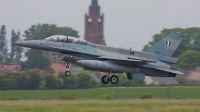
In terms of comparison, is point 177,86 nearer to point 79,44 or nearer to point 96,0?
point 79,44

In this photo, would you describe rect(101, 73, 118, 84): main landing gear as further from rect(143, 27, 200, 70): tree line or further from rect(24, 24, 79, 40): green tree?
rect(24, 24, 79, 40): green tree

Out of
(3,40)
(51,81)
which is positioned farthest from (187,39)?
(3,40)

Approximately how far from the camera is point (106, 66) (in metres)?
→ 31.2

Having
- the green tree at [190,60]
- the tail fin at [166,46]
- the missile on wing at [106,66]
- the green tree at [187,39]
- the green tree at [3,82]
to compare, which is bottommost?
the green tree at [3,82]

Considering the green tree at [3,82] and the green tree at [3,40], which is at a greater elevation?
the green tree at [3,40]

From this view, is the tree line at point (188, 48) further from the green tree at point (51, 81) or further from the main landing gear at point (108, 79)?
the main landing gear at point (108, 79)

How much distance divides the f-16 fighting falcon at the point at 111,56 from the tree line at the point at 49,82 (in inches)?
1098

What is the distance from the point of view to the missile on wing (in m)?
30.0

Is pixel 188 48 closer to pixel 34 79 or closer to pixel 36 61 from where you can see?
pixel 36 61

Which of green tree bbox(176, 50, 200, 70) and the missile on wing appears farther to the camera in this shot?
green tree bbox(176, 50, 200, 70)

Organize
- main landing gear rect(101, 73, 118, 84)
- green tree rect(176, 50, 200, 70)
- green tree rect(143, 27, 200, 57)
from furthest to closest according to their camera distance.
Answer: green tree rect(143, 27, 200, 57) < green tree rect(176, 50, 200, 70) < main landing gear rect(101, 73, 118, 84)

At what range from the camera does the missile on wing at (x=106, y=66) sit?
98.5ft

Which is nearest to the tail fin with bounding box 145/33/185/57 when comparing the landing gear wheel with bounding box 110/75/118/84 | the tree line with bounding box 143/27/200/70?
the landing gear wheel with bounding box 110/75/118/84

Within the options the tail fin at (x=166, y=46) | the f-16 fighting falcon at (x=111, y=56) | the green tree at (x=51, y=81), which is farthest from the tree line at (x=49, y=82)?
the f-16 fighting falcon at (x=111, y=56)
